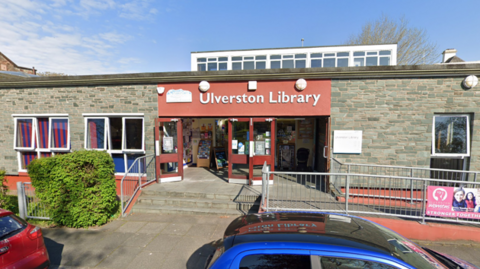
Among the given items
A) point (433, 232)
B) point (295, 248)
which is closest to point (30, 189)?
point (295, 248)

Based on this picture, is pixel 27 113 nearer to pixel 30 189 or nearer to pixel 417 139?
pixel 30 189

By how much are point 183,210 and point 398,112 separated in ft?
23.8

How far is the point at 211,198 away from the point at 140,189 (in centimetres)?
241

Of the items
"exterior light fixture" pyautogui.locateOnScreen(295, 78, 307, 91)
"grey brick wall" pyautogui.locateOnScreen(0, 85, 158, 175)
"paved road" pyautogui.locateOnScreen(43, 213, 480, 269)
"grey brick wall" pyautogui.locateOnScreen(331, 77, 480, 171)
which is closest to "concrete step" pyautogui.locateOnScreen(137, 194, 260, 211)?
"paved road" pyautogui.locateOnScreen(43, 213, 480, 269)

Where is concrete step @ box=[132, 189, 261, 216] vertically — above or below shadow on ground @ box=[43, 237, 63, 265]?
above

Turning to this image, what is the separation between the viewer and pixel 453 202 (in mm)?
4832

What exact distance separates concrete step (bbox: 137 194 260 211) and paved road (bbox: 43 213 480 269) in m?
0.45

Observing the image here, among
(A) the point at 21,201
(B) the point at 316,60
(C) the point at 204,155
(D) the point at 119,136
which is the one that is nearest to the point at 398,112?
(C) the point at 204,155

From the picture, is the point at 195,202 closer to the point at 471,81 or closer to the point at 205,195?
the point at 205,195

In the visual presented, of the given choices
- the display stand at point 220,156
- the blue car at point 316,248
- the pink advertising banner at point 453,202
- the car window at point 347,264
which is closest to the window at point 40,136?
the display stand at point 220,156

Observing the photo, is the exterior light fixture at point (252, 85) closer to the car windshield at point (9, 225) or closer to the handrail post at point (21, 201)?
the car windshield at point (9, 225)

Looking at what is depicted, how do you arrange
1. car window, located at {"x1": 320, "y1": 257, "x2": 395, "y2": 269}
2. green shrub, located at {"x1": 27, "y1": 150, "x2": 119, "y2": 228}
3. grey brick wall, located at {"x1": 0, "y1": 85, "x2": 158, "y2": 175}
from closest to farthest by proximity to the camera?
car window, located at {"x1": 320, "y1": 257, "x2": 395, "y2": 269} → green shrub, located at {"x1": 27, "y1": 150, "x2": 119, "y2": 228} → grey brick wall, located at {"x1": 0, "y1": 85, "x2": 158, "y2": 175}

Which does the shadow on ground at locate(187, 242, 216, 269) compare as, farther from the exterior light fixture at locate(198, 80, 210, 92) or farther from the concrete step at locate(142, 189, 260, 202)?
the exterior light fixture at locate(198, 80, 210, 92)

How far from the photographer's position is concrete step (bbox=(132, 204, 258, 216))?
629cm
